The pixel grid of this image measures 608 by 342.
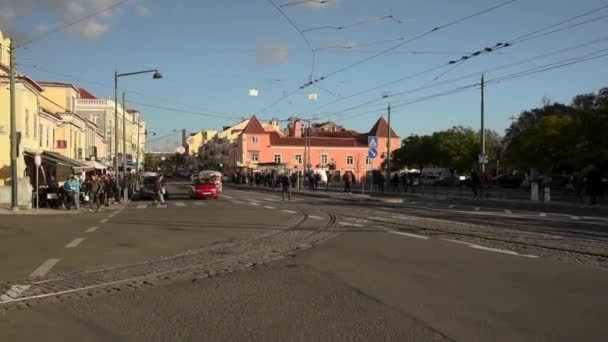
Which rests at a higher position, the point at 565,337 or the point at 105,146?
the point at 105,146

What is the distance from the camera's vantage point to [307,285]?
950 cm

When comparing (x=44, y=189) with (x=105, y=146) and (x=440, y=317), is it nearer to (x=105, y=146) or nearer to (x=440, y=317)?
(x=440, y=317)

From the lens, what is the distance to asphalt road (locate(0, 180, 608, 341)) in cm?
690

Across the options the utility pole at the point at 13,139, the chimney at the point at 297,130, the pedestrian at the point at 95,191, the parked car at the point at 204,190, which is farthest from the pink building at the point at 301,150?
the utility pole at the point at 13,139

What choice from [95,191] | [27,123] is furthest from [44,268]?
[27,123]

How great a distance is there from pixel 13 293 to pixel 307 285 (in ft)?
13.7

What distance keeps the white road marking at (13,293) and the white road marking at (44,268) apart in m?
1.08

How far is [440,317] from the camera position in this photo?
7.34 metres

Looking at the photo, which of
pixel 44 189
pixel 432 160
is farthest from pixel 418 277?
pixel 432 160

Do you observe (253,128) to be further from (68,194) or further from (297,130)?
(68,194)

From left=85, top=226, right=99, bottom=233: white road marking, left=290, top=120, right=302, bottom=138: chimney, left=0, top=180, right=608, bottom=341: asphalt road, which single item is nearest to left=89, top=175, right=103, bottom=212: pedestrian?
left=85, top=226, right=99, bottom=233: white road marking

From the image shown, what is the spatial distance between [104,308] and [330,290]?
3.03m

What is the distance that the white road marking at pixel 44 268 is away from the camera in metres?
10.9

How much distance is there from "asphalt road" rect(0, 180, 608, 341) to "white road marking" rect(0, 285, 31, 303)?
3cm
